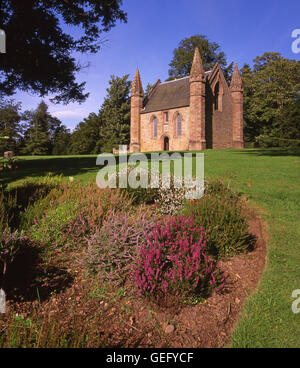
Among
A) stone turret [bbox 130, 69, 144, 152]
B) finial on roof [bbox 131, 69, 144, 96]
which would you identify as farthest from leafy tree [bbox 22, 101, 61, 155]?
finial on roof [bbox 131, 69, 144, 96]

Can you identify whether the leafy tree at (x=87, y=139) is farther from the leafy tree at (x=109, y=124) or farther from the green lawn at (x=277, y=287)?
the green lawn at (x=277, y=287)

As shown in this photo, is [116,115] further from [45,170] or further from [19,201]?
[19,201]

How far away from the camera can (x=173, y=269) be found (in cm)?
327

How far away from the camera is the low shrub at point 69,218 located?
15.0 ft

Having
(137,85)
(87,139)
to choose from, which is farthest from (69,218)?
(87,139)

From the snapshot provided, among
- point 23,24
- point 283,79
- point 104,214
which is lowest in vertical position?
point 104,214

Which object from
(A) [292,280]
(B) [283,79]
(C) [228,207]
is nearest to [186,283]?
(A) [292,280]

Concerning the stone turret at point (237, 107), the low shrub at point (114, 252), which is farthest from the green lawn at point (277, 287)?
the stone turret at point (237, 107)

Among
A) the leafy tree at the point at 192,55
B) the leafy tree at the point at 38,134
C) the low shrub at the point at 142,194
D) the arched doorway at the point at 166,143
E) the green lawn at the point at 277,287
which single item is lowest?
Result: the green lawn at the point at 277,287

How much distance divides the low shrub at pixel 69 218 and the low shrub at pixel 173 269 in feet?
4.02

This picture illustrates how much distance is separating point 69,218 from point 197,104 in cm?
3198
